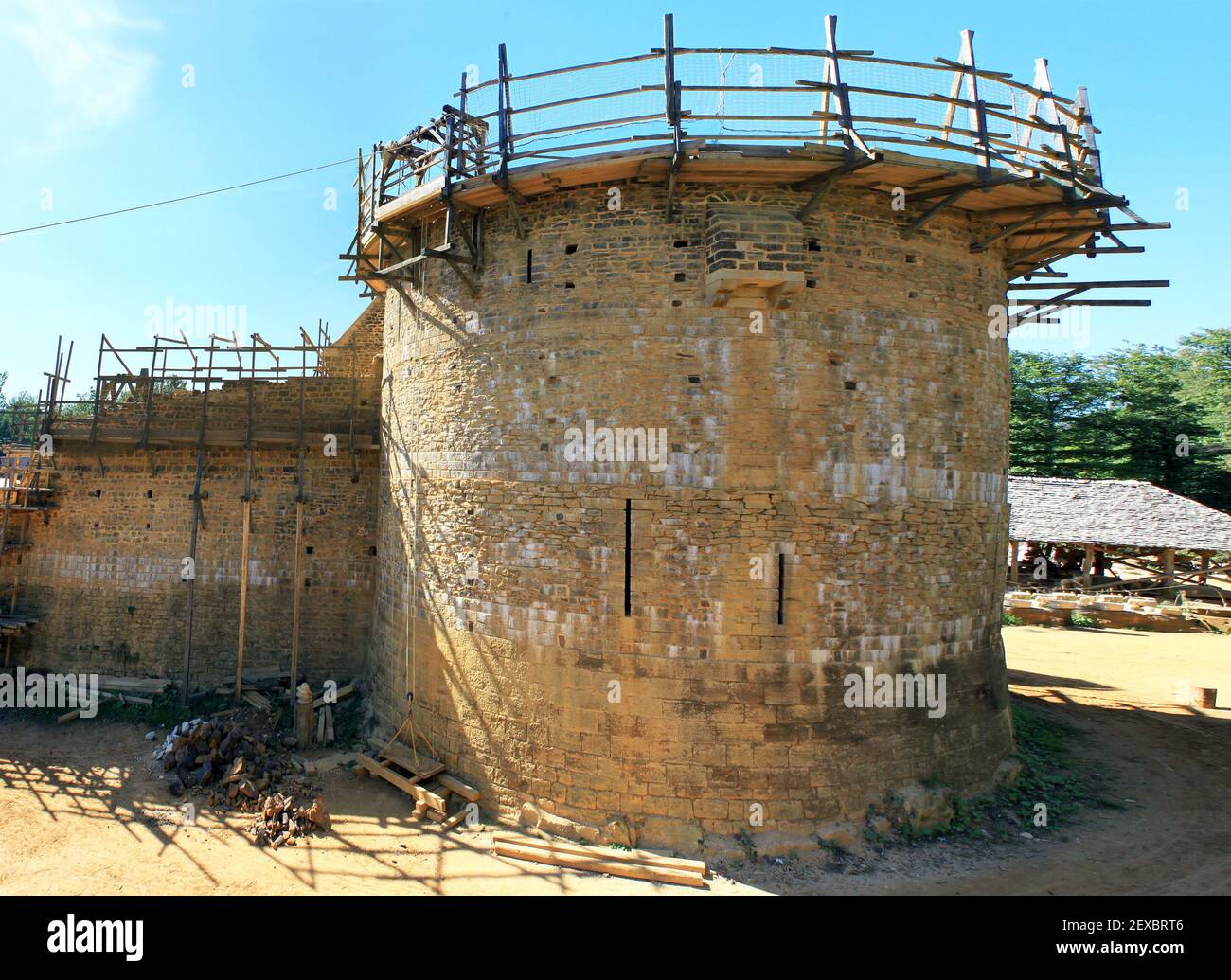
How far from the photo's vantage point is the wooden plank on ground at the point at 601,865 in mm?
7891

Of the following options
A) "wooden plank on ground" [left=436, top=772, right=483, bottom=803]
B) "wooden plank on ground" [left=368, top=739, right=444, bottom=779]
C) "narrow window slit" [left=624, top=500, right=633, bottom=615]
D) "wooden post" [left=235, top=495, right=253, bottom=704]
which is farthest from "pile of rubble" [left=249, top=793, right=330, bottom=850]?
"narrow window slit" [left=624, top=500, right=633, bottom=615]

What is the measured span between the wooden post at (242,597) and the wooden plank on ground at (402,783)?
373 cm

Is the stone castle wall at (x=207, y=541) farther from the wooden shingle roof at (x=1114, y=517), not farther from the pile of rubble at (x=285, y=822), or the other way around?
the wooden shingle roof at (x=1114, y=517)

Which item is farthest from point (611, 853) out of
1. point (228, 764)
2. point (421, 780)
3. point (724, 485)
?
point (228, 764)

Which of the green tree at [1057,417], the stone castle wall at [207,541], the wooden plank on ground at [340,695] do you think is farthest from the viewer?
the green tree at [1057,417]

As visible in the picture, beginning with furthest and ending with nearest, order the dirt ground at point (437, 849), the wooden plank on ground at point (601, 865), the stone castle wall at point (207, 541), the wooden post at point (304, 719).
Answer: the stone castle wall at point (207, 541)
the wooden post at point (304, 719)
the dirt ground at point (437, 849)
the wooden plank on ground at point (601, 865)

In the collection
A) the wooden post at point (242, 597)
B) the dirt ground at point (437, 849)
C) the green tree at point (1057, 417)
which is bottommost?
the dirt ground at point (437, 849)

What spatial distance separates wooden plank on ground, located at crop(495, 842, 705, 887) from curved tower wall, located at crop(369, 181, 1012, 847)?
52 cm

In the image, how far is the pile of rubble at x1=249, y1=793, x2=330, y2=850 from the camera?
9039mm

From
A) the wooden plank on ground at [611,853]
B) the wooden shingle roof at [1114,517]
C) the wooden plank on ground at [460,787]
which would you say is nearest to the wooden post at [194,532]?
the wooden plank on ground at [460,787]

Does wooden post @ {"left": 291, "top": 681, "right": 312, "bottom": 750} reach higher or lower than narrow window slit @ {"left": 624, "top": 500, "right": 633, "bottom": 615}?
lower

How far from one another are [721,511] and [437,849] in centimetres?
543

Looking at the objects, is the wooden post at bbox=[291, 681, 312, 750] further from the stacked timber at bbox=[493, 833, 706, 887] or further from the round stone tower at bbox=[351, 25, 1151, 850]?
the stacked timber at bbox=[493, 833, 706, 887]

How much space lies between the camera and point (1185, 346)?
39375mm
